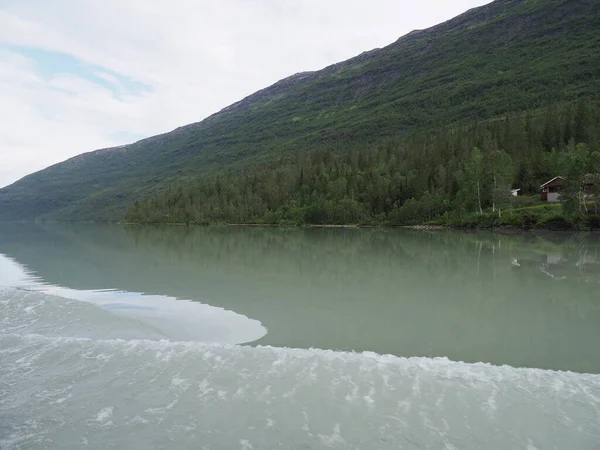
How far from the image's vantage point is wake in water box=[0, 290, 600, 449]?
627cm

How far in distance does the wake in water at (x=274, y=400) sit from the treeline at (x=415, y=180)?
6386cm

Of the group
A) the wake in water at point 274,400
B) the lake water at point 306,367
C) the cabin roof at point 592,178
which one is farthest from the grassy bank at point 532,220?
the wake in water at point 274,400

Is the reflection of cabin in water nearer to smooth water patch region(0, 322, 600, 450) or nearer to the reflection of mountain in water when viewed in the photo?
the reflection of mountain in water

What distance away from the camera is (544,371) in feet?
29.3

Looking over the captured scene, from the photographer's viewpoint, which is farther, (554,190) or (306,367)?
(554,190)

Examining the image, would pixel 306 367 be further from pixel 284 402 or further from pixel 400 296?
pixel 400 296

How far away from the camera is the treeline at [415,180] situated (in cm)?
7894

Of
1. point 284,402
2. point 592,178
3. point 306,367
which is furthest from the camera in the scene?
point 592,178

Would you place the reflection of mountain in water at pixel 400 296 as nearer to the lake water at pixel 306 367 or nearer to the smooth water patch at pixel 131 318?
the lake water at pixel 306 367

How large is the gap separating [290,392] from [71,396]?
419 centimetres

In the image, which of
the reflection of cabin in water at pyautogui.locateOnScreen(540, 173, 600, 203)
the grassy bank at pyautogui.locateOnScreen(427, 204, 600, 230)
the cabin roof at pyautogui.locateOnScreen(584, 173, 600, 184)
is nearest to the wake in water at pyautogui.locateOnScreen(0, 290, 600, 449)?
the grassy bank at pyautogui.locateOnScreen(427, 204, 600, 230)

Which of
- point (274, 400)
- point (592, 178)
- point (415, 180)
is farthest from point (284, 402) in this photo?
point (415, 180)

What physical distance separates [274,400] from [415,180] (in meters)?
101

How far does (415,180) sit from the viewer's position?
103 meters
